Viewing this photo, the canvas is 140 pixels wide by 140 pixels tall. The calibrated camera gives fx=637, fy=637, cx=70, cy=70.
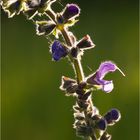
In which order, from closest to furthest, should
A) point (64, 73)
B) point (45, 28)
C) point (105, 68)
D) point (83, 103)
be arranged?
point (83, 103) → point (45, 28) → point (105, 68) → point (64, 73)

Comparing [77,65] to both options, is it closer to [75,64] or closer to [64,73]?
[75,64]

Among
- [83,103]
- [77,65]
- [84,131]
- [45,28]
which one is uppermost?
[45,28]

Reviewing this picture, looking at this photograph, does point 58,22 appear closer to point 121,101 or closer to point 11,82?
point 121,101

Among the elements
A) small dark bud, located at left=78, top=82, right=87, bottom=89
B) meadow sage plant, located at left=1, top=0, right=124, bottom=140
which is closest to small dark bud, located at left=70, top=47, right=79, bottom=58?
meadow sage plant, located at left=1, top=0, right=124, bottom=140

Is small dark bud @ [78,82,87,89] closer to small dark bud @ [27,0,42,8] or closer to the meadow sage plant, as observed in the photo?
the meadow sage plant

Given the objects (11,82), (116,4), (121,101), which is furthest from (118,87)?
(116,4)

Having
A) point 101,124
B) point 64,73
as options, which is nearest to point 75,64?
point 101,124

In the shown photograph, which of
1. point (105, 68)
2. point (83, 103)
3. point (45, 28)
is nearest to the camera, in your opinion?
point (83, 103)

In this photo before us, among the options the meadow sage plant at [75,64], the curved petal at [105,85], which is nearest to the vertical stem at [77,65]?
the meadow sage plant at [75,64]
